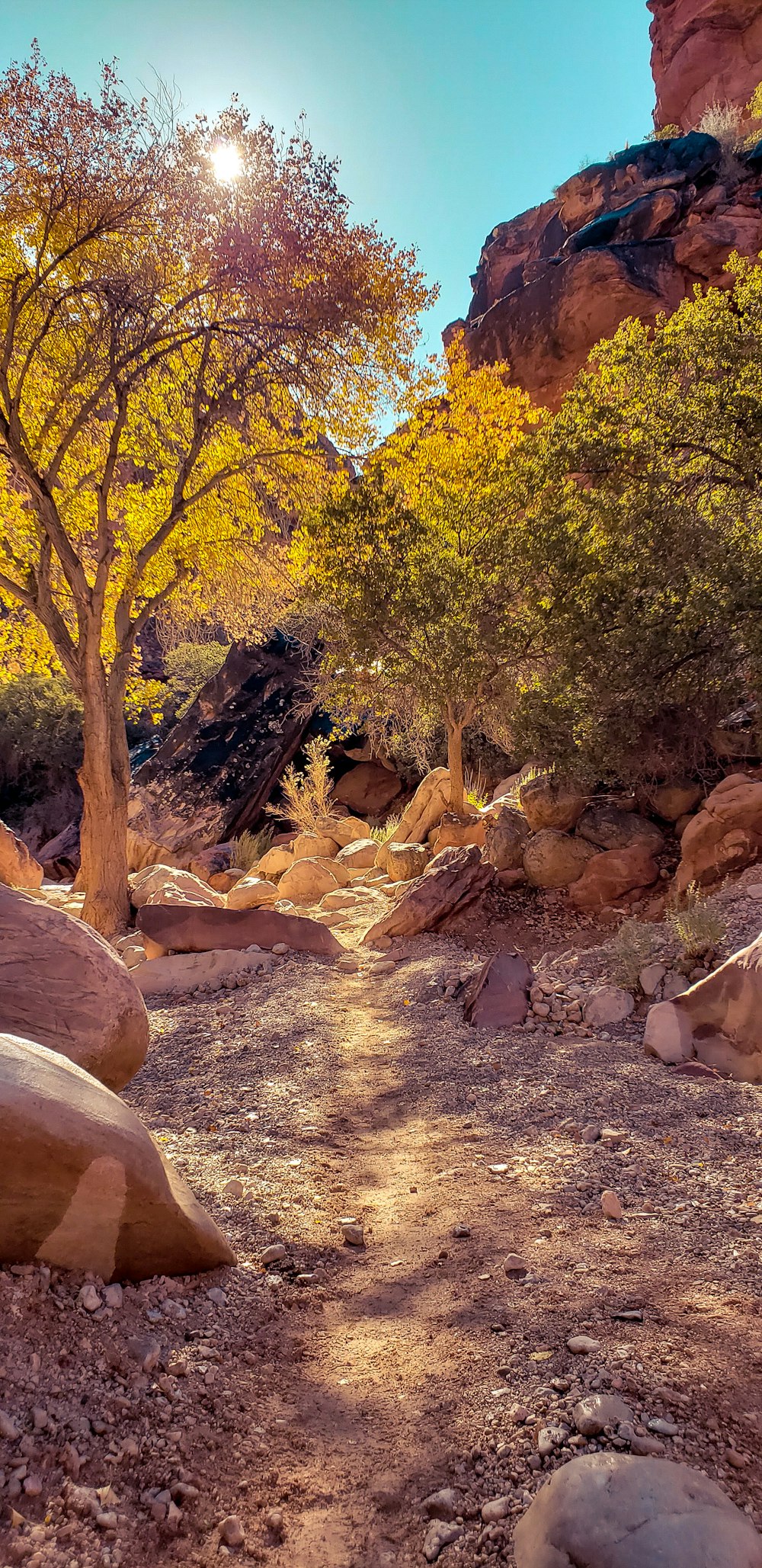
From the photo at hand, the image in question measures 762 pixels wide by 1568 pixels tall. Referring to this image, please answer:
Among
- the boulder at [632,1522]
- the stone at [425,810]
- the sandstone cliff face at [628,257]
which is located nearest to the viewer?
the boulder at [632,1522]

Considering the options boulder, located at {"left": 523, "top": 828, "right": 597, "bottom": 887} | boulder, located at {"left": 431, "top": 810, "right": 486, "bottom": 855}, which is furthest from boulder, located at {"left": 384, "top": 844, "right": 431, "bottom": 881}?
boulder, located at {"left": 523, "top": 828, "right": 597, "bottom": 887}

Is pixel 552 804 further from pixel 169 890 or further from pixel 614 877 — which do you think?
pixel 169 890

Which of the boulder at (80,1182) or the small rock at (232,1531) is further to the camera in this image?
the boulder at (80,1182)

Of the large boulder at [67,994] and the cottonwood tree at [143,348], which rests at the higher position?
→ the cottonwood tree at [143,348]

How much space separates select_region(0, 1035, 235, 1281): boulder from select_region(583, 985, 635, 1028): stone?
3.39 meters

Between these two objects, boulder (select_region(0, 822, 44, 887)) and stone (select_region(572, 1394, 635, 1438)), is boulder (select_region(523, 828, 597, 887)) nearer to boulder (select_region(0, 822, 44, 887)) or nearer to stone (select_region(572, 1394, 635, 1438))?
stone (select_region(572, 1394, 635, 1438))

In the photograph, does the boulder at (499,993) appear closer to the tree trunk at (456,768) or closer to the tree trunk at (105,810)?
the tree trunk at (105,810)

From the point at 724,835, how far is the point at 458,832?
434 cm

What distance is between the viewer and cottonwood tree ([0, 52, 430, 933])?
7445mm

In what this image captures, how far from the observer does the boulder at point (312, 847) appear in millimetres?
13539

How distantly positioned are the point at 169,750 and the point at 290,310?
11.2 m

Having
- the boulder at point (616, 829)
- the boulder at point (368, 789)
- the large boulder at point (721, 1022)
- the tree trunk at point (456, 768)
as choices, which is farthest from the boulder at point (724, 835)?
the boulder at point (368, 789)

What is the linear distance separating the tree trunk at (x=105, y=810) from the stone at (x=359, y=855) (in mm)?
4404

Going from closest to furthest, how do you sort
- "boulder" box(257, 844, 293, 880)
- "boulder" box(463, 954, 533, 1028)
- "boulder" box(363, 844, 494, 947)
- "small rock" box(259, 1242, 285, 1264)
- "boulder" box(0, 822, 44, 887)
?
1. "small rock" box(259, 1242, 285, 1264)
2. "boulder" box(463, 954, 533, 1028)
3. "boulder" box(363, 844, 494, 947)
4. "boulder" box(0, 822, 44, 887)
5. "boulder" box(257, 844, 293, 880)
